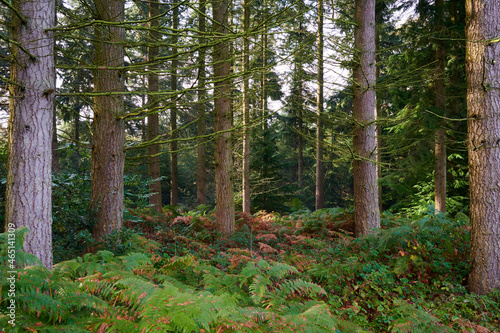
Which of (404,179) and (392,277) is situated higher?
(404,179)

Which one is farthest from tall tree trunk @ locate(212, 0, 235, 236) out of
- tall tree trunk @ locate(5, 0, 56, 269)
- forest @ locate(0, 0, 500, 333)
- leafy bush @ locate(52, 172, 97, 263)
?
tall tree trunk @ locate(5, 0, 56, 269)

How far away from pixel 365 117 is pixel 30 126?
616 cm

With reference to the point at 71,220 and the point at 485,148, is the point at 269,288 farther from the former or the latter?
the point at 485,148

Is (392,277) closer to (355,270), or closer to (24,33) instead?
(355,270)

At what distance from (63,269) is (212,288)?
5.65 feet

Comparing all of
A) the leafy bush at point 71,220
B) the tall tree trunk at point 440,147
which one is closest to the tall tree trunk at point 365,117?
the tall tree trunk at point 440,147

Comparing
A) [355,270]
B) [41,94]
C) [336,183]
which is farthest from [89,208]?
[336,183]

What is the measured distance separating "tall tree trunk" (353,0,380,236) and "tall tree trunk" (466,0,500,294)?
2138 mm

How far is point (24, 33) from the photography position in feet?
10.5

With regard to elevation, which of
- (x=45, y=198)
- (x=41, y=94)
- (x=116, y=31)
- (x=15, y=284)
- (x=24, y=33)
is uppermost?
(x=116, y=31)

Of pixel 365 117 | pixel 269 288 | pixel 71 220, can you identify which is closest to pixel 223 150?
pixel 365 117

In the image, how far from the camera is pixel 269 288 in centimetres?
414

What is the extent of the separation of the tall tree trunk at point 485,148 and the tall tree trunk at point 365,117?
2138mm

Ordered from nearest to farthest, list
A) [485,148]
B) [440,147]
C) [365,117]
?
[485,148]
[365,117]
[440,147]
